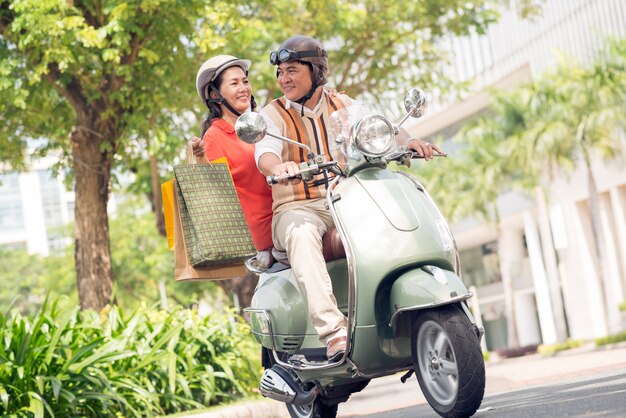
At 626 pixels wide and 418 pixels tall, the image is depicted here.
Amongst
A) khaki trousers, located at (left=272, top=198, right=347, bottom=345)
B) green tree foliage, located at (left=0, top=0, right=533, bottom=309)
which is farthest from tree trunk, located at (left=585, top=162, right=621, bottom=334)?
khaki trousers, located at (left=272, top=198, right=347, bottom=345)

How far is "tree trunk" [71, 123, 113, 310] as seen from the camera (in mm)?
12750

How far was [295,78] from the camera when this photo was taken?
5.70 m

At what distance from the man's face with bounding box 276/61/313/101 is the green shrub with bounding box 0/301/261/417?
2648 millimetres

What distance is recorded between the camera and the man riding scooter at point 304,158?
524 cm

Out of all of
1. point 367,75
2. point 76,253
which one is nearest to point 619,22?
point 367,75

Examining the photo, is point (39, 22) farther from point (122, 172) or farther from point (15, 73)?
point (122, 172)

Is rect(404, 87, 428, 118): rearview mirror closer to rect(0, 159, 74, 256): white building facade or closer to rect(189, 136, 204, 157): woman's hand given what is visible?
rect(189, 136, 204, 157): woman's hand

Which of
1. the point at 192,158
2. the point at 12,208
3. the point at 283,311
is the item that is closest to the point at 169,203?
the point at 192,158

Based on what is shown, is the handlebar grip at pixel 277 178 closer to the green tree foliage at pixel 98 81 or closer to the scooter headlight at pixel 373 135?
the scooter headlight at pixel 373 135

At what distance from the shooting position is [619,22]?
40.8m

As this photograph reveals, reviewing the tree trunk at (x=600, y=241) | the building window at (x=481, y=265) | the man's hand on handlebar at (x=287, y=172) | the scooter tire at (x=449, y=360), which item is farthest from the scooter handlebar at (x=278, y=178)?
the building window at (x=481, y=265)

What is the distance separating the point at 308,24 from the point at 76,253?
7076 mm

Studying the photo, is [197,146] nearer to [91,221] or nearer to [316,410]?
[316,410]

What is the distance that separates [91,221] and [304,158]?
7.60 m
